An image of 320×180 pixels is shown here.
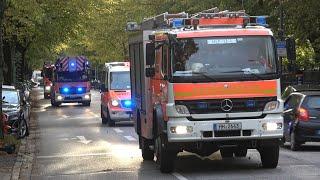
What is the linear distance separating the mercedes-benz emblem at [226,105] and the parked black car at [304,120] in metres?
5.07

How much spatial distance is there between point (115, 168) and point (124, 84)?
47.2 feet

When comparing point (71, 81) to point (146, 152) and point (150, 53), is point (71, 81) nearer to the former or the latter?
point (146, 152)

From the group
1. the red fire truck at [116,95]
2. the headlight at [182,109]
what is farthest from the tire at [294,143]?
the red fire truck at [116,95]

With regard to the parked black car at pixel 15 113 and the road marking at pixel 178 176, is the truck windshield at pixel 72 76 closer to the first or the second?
the parked black car at pixel 15 113

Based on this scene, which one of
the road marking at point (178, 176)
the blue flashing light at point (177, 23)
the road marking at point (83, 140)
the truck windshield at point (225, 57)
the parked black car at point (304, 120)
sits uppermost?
the blue flashing light at point (177, 23)

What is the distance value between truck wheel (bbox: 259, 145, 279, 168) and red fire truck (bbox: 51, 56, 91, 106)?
32.5m

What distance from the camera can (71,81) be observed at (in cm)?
4559

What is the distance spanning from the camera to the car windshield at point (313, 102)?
17.0 meters

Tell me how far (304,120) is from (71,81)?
30.1 m

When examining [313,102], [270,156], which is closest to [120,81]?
[313,102]

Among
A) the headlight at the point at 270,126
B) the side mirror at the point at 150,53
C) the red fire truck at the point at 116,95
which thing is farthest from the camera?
the red fire truck at the point at 116,95

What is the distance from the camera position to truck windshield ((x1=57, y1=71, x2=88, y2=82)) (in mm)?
45594

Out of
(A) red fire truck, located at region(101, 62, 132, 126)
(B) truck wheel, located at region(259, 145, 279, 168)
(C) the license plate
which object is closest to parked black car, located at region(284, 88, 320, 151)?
(B) truck wheel, located at region(259, 145, 279, 168)

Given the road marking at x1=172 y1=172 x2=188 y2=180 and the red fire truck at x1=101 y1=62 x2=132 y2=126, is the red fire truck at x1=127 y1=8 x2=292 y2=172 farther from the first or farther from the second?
the red fire truck at x1=101 y1=62 x2=132 y2=126
